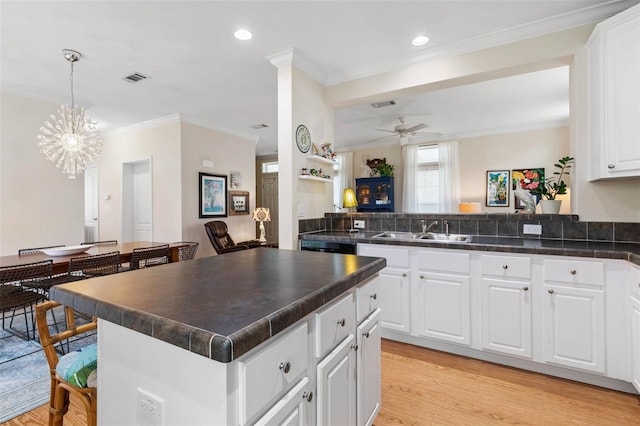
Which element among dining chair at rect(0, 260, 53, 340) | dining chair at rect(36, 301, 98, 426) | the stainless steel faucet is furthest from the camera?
the stainless steel faucet

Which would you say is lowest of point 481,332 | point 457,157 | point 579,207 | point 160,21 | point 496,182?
point 481,332

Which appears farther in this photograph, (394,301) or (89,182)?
(89,182)

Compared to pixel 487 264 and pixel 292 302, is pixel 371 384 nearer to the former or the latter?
pixel 292 302

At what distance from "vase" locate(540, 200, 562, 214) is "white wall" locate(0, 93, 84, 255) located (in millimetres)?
5581

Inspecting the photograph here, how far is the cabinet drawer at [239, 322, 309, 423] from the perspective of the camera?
0.73 metres

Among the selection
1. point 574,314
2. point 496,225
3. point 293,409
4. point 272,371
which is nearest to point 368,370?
point 293,409

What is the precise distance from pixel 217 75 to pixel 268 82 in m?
0.58

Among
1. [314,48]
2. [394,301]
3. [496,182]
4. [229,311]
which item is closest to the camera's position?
[229,311]

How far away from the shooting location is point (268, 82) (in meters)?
3.62

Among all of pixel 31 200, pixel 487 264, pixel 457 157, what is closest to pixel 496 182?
pixel 457 157

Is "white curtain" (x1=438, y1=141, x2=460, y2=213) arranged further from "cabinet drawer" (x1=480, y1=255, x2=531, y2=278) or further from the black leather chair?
"cabinet drawer" (x1=480, y1=255, x2=531, y2=278)

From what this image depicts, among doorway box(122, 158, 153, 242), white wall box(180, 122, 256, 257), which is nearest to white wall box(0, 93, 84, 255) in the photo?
doorway box(122, 158, 153, 242)

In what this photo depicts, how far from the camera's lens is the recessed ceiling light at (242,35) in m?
2.53

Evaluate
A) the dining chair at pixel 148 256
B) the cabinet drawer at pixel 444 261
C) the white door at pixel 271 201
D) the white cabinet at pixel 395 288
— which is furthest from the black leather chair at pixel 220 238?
the cabinet drawer at pixel 444 261
